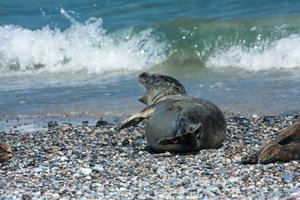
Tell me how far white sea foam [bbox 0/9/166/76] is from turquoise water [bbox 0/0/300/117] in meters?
0.03

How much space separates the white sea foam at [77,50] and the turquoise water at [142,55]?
0.11 ft

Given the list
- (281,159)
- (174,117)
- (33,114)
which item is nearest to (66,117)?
(33,114)

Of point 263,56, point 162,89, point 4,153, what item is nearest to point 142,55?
point 263,56

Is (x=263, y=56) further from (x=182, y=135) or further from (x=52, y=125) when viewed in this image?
(x=182, y=135)

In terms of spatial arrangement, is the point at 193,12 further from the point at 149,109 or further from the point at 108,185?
the point at 108,185

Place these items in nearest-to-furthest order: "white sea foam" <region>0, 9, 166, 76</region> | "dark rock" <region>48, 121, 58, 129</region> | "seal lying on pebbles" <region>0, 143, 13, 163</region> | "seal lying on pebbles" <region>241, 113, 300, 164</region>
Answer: "seal lying on pebbles" <region>241, 113, 300, 164</region>
"seal lying on pebbles" <region>0, 143, 13, 163</region>
"dark rock" <region>48, 121, 58, 129</region>
"white sea foam" <region>0, 9, 166, 76</region>

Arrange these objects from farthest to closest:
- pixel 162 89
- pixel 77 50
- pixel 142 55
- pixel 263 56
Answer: pixel 77 50, pixel 142 55, pixel 263 56, pixel 162 89

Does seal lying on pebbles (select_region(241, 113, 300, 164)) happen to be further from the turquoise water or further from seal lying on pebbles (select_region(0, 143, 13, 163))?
the turquoise water

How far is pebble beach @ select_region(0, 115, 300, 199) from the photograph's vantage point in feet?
11.1

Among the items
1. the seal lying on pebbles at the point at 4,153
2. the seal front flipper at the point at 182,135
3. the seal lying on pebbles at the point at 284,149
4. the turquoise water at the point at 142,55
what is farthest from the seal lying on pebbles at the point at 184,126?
the turquoise water at the point at 142,55

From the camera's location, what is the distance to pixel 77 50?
1380 centimetres

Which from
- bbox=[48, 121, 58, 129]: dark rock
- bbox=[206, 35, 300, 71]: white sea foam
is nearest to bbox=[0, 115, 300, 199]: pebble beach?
bbox=[48, 121, 58, 129]: dark rock

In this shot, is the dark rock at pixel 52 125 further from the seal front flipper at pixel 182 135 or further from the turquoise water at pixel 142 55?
the seal front flipper at pixel 182 135

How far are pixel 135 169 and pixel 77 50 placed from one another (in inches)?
399
